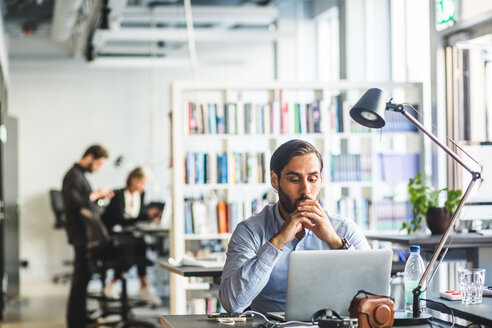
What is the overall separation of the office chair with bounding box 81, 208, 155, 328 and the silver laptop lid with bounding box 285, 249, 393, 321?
455 cm

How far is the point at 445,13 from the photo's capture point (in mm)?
6258

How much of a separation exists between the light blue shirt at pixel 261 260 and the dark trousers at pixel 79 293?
4.28 meters

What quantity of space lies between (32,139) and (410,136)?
735 centimetres

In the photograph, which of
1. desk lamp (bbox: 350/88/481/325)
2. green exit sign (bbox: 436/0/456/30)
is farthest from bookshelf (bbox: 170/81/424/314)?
desk lamp (bbox: 350/88/481/325)

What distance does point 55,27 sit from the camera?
9.95 metres

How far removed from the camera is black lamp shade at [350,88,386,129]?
270 cm

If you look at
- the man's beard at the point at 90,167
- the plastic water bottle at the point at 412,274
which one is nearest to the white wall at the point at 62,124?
the man's beard at the point at 90,167

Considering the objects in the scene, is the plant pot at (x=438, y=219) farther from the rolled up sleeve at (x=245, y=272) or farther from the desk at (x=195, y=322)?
the desk at (x=195, y=322)

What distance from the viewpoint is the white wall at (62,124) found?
40.6 feet

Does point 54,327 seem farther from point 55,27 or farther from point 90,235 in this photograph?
point 55,27

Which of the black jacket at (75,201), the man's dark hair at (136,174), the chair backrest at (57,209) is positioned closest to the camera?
the black jacket at (75,201)

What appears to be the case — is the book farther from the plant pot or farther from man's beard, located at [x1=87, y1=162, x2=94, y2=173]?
the plant pot

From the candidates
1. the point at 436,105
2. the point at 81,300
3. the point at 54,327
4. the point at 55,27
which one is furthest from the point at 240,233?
the point at 55,27

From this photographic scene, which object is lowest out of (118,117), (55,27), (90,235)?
(90,235)
